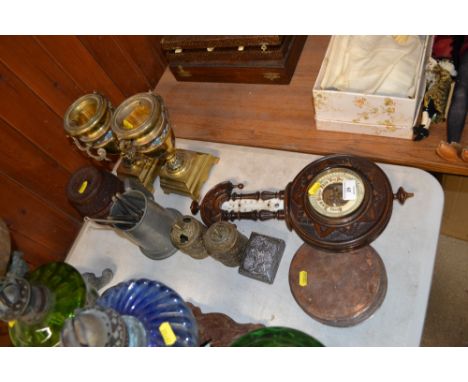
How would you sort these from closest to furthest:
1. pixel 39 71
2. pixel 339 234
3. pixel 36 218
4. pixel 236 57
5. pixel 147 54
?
1. pixel 339 234
2. pixel 39 71
3. pixel 36 218
4. pixel 236 57
5. pixel 147 54

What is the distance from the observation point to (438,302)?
1.86 meters

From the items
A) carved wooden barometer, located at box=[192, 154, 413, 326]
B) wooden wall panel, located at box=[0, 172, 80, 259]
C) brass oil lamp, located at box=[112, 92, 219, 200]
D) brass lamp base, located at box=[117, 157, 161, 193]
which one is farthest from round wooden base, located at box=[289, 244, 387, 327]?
wooden wall panel, located at box=[0, 172, 80, 259]

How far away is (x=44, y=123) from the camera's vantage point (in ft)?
4.85

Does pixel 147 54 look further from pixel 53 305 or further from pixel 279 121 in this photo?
pixel 53 305

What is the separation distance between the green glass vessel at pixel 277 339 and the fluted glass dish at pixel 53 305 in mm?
425

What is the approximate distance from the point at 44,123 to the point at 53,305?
0.71m

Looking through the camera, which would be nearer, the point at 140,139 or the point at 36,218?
the point at 140,139

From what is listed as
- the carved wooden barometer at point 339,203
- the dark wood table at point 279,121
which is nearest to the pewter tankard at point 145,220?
the carved wooden barometer at point 339,203

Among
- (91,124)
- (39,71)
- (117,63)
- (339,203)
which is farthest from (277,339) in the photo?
(117,63)

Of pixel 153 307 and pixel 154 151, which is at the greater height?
pixel 154 151

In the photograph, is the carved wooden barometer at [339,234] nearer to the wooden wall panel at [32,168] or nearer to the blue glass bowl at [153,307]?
the blue glass bowl at [153,307]

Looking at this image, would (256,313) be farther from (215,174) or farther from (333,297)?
(215,174)

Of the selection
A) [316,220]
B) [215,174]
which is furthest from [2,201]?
[316,220]

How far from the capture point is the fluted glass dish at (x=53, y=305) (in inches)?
40.0
